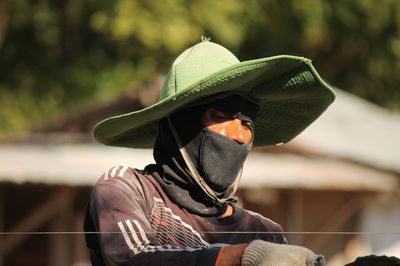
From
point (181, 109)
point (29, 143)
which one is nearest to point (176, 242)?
point (181, 109)

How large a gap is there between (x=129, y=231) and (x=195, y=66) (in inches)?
24.7

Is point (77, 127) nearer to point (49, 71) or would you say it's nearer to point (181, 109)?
point (49, 71)

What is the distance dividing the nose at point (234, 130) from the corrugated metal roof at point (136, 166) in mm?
8307

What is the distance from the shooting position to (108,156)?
13.4 meters

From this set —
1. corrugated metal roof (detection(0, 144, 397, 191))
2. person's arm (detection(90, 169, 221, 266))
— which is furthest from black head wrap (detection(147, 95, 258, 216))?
corrugated metal roof (detection(0, 144, 397, 191))

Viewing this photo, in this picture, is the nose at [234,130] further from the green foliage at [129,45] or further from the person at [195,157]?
the green foliage at [129,45]

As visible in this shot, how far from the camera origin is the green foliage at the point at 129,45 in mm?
19578

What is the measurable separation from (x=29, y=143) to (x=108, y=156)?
125cm

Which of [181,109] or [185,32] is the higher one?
[181,109]

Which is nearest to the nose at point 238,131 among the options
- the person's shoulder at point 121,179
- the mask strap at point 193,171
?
the mask strap at point 193,171

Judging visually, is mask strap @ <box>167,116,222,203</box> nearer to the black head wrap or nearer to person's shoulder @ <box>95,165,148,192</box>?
the black head wrap

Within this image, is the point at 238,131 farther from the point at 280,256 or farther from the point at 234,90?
the point at 280,256

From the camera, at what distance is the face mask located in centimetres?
349

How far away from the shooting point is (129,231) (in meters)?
3.15
